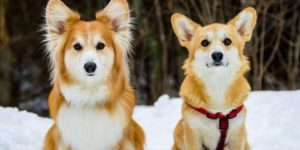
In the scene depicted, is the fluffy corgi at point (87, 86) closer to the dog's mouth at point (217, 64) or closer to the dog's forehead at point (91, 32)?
the dog's forehead at point (91, 32)

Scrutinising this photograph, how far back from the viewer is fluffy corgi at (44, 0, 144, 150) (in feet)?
14.0

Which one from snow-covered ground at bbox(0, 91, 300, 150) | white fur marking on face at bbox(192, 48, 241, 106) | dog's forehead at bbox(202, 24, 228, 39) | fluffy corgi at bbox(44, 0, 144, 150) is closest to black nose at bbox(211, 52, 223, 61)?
white fur marking on face at bbox(192, 48, 241, 106)

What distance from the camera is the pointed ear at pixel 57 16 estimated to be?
170 inches

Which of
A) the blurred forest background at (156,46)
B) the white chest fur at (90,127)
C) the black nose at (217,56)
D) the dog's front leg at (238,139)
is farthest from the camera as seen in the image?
the blurred forest background at (156,46)

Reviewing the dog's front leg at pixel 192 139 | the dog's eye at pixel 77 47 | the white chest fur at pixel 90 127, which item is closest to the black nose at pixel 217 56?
the dog's front leg at pixel 192 139

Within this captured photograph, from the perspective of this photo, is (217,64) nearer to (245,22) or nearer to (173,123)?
(245,22)

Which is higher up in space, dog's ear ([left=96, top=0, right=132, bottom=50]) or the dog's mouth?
dog's ear ([left=96, top=0, right=132, bottom=50])

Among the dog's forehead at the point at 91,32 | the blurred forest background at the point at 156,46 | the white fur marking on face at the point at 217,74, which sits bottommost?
the blurred forest background at the point at 156,46

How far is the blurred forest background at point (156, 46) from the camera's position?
9242 millimetres

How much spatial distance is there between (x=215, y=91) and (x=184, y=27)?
0.65 metres

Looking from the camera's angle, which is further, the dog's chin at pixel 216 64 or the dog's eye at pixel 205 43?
the dog's eye at pixel 205 43

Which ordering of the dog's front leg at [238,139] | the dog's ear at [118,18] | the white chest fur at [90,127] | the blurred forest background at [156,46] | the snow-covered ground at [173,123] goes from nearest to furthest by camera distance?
the dog's front leg at [238,139]
the white chest fur at [90,127]
the dog's ear at [118,18]
the snow-covered ground at [173,123]
the blurred forest background at [156,46]

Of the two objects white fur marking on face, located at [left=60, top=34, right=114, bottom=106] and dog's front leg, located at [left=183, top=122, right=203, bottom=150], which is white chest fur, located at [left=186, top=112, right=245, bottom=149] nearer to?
dog's front leg, located at [left=183, top=122, right=203, bottom=150]

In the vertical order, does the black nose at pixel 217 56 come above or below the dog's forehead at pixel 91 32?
A: below
